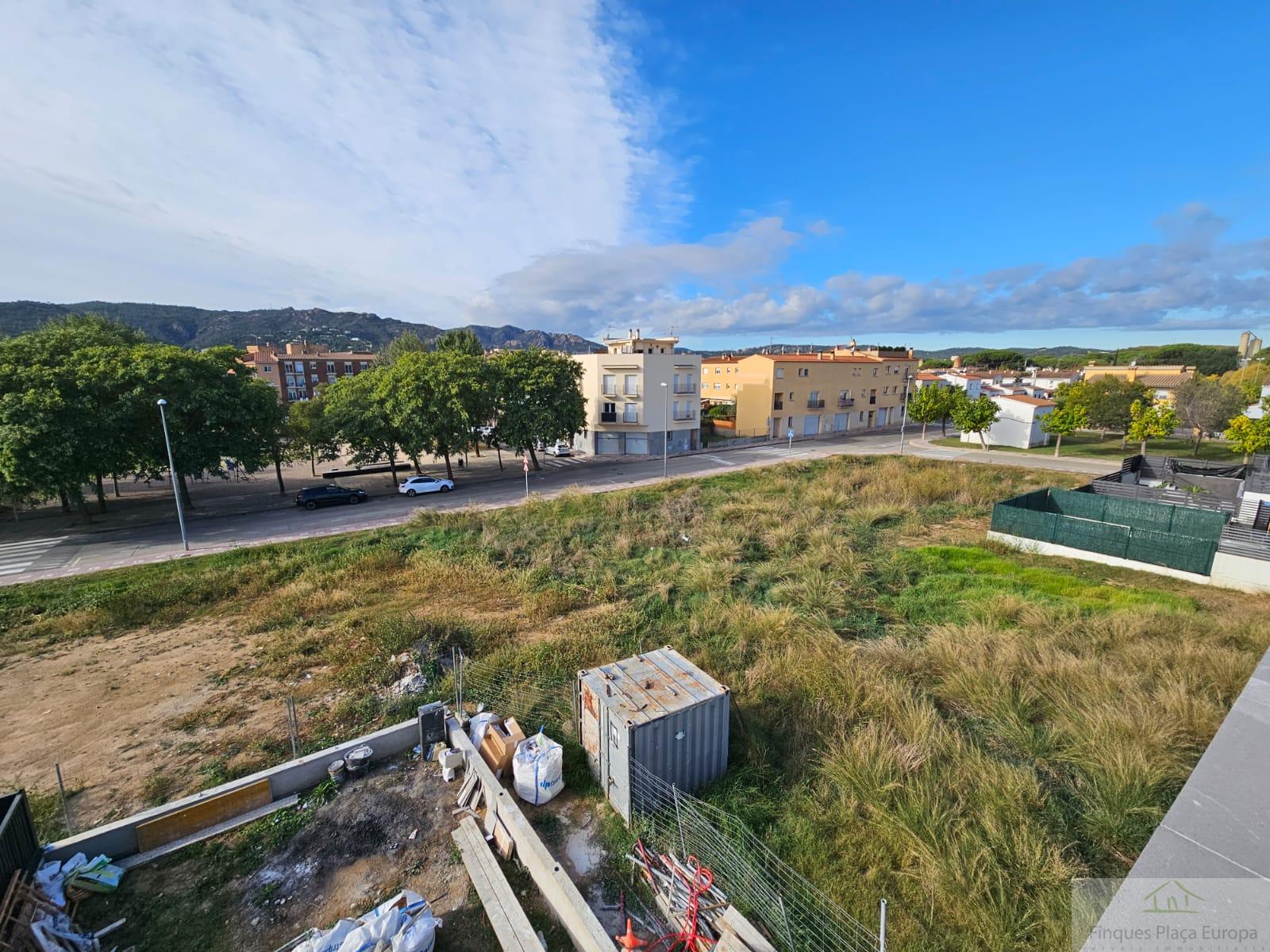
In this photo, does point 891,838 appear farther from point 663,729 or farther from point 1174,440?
point 1174,440

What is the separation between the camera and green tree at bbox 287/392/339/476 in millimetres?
29359

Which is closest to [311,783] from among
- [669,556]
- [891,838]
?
[891,838]

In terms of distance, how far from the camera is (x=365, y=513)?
1000 inches

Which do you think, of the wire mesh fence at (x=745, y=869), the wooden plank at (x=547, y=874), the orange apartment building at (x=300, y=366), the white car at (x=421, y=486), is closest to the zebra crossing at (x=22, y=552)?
the white car at (x=421, y=486)

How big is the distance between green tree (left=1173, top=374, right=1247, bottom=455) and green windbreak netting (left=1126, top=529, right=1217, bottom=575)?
2676 centimetres

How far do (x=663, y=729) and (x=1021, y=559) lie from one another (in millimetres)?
16694

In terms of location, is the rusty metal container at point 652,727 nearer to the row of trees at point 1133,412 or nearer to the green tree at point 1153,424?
the row of trees at point 1133,412

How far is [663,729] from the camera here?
6859 millimetres

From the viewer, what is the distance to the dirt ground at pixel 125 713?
7.80 metres

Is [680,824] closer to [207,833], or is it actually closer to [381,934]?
[381,934]

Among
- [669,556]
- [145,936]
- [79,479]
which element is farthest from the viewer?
[79,479]

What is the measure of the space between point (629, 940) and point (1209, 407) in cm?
4810

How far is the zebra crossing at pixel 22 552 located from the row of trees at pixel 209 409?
175 centimetres


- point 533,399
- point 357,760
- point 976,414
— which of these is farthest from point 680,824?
point 976,414
